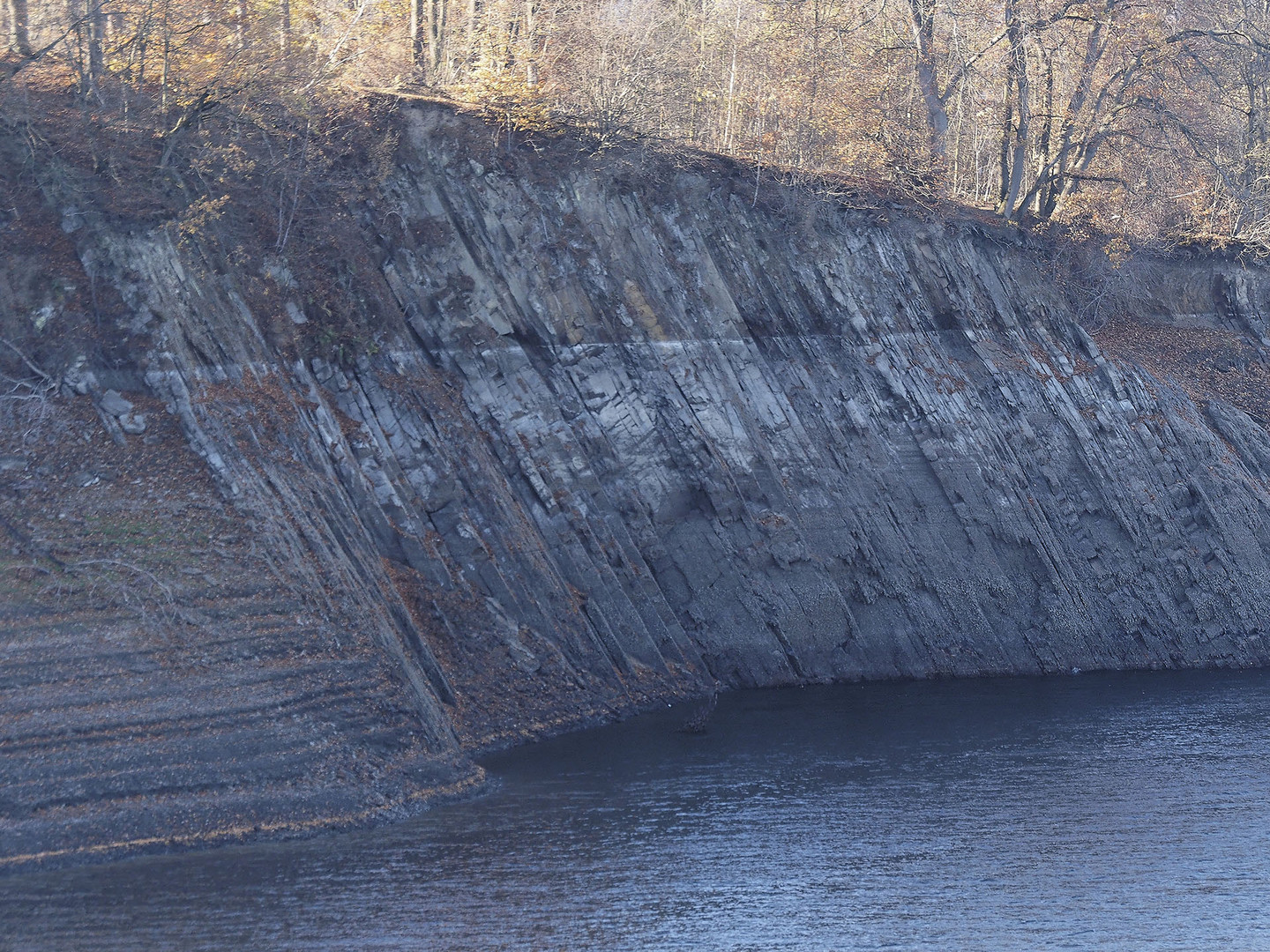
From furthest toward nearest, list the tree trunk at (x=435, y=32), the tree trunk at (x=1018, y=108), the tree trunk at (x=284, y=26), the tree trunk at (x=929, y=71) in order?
the tree trunk at (x=929, y=71)
the tree trunk at (x=1018, y=108)
the tree trunk at (x=435, y=32)
the tree trunk at (x=284, y=26)

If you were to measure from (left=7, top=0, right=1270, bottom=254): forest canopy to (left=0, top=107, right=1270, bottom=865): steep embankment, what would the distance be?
229 cm

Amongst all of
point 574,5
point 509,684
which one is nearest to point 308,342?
point 509,684

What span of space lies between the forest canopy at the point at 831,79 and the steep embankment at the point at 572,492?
2287mm

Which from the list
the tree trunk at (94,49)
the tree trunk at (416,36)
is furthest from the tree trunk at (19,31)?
the tree trunk at (416,36)

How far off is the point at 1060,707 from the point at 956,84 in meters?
17.2

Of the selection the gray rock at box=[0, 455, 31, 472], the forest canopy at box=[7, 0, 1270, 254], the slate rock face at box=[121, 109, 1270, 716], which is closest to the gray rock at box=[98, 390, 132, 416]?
the slate rock face at box=[121, 109, 1270, 716]

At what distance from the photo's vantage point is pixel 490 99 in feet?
84.9

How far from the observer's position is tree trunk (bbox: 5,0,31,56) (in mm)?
21688

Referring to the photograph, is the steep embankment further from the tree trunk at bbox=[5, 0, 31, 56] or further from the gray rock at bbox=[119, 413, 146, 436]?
the tree trunk at bbox=[5, 0, 31, 56]

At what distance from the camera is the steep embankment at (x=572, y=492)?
1653cm

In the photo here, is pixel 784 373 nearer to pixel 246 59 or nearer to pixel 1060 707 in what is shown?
pixel 1060 707

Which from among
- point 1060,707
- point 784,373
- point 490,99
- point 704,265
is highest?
point 490,99

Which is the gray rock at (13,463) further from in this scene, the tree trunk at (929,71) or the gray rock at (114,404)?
the tree trunk at (929,71)

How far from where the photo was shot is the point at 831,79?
31266 millimetres
